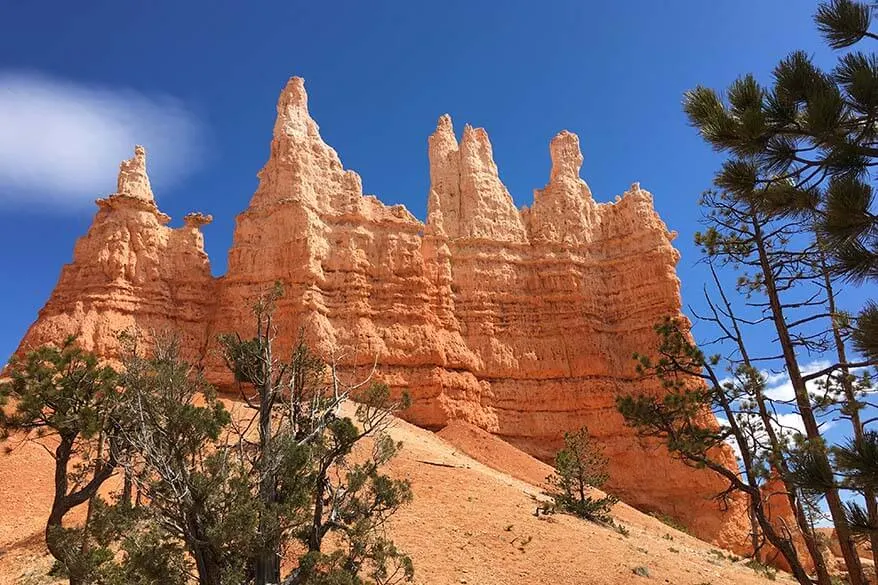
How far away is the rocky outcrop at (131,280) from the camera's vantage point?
123ft

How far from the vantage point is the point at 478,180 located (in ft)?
164

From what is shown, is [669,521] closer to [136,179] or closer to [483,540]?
[483,540]

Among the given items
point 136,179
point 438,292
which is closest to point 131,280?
point 136,179

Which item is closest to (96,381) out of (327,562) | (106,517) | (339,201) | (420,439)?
(106,517)

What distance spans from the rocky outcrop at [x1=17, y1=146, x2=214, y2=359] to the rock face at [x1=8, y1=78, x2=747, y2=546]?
99 mm

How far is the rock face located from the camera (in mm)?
39469

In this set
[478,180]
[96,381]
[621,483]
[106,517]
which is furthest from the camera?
[478,180]

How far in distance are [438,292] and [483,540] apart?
83.8 feet

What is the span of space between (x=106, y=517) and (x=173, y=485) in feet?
10.5

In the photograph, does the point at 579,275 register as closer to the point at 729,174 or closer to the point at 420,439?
the point at 420,439

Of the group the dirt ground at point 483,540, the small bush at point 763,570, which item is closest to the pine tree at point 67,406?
the dirt ground at point 483,540

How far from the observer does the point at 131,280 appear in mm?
39938

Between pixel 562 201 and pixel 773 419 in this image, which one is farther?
pixel 562 201

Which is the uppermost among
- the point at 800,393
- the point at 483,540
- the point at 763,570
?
the point at 800,393
